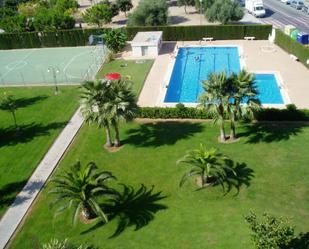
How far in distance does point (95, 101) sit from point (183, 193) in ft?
30.8

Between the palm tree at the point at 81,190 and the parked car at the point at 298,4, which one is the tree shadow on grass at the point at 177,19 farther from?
the palm tree at the point at 81,190

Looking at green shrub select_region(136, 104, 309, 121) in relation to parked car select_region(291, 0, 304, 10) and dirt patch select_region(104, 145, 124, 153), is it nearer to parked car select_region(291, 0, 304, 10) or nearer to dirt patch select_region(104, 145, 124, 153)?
dirt patch select_region(104, 145, 124, 153)

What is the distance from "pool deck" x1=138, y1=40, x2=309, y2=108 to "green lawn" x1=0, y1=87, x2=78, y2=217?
8384 mm

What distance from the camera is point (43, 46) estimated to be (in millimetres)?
60969

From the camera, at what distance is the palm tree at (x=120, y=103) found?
28.3 m

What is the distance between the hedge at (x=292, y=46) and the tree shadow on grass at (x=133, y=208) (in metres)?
28.8

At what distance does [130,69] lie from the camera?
48594mm

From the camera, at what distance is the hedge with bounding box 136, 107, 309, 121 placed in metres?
33.3

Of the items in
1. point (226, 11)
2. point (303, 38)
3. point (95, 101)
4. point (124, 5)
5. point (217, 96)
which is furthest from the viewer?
point (124, 5)

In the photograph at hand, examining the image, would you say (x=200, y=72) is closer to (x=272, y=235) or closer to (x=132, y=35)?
(x=132, y=35)

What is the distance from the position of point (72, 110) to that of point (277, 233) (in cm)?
2656

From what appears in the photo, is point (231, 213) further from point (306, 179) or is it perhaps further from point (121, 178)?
point (121, 178)

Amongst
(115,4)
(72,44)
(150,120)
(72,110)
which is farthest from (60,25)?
(150,120)

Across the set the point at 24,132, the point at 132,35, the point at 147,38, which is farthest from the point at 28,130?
the point at 132,35
